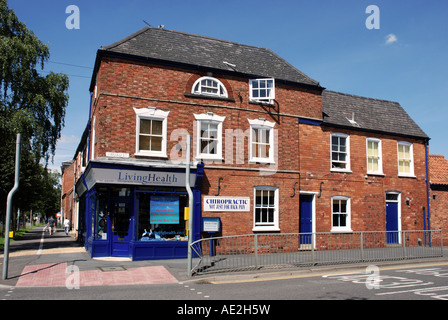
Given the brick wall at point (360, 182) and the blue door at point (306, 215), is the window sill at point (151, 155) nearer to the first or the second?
the brick wall at point (360, 182)

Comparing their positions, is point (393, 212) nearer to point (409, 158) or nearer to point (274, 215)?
point (409, 158)

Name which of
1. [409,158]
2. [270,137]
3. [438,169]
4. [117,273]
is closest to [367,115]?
[409,158]

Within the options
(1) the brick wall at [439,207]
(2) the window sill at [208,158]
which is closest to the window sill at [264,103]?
(2) the window sill at [208,158]

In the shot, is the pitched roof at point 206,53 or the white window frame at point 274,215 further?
the white window frame at point 274,215

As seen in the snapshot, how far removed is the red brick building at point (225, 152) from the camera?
50.9ft

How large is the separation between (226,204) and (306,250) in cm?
427

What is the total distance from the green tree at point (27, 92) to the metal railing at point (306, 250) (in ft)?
34.1

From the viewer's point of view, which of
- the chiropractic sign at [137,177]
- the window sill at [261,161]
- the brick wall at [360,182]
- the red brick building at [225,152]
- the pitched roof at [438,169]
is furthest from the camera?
the pitched roof at [438,169]

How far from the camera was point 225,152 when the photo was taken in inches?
670

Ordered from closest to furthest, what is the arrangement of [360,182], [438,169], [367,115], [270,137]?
[270,137] → [360,182] → [367,115] → [438,169]

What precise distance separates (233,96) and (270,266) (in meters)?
8.05

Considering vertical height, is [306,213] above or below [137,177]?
below

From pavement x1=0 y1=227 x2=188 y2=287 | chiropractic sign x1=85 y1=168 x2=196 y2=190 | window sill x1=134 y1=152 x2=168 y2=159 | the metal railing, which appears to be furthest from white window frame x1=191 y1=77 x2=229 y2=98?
pavement x1=0 y1=227 x2=188 y2=287
